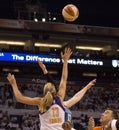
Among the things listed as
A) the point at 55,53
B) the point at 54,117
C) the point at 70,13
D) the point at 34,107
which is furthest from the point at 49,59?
the point at 54,117

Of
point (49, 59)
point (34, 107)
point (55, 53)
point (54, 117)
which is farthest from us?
point (34, 107)

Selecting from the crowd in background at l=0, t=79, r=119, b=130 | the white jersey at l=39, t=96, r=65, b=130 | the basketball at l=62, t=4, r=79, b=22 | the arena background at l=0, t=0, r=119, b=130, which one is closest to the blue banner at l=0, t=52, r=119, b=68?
the arena background at l=0, t=0, r=119, b=130

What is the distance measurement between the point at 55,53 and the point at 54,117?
37.6 ft

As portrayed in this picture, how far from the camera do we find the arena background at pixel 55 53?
15547 millimetres

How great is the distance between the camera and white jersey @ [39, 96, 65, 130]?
4.80 meters

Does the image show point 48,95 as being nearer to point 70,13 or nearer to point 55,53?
point 70,13

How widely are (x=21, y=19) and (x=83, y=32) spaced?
2.35 meters

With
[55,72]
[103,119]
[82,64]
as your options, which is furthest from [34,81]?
[103,119]

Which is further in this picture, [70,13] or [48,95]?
[70,13]

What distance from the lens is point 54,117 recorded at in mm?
4809

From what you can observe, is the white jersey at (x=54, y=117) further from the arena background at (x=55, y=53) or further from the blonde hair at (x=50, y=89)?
the arena background at (x=55, y=53)

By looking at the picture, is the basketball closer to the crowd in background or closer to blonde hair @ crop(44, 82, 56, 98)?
blonde hair @ crop(44, 82, 56, 98)

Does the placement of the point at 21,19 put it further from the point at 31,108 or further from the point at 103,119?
the point at 103,119

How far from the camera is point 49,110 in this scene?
15.8 ft
